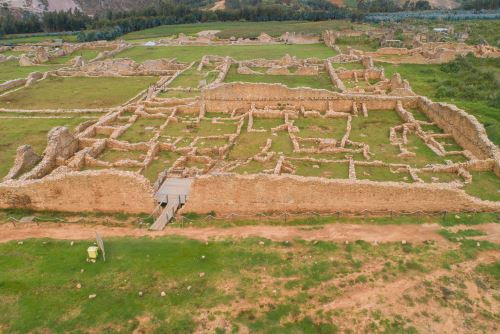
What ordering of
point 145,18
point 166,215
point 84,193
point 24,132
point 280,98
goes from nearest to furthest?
1. point 166,215
2. point 84,193
3. point 24,132
4. point 280,98
5. point 145,18

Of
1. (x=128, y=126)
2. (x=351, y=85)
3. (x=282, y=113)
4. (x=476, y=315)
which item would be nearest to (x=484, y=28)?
(x=351, y=85)

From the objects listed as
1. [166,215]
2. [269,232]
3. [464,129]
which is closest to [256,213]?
[269,232]

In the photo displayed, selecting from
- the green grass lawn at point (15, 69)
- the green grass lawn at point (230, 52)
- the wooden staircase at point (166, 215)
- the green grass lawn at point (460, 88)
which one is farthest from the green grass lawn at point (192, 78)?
the wooden staircase at point (166, 215)

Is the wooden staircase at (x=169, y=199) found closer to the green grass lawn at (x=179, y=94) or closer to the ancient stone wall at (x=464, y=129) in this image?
the ancient stone wall at (x=464, y=129)

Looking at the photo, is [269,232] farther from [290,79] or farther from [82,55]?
[82,55]

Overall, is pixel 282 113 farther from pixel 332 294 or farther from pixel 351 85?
pixel 332 294

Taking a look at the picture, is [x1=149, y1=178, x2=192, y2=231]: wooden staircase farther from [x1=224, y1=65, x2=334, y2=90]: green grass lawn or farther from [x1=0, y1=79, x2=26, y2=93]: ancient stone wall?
[x1=0, y1=79, x2=26, y2=93]: ancient stone wall
